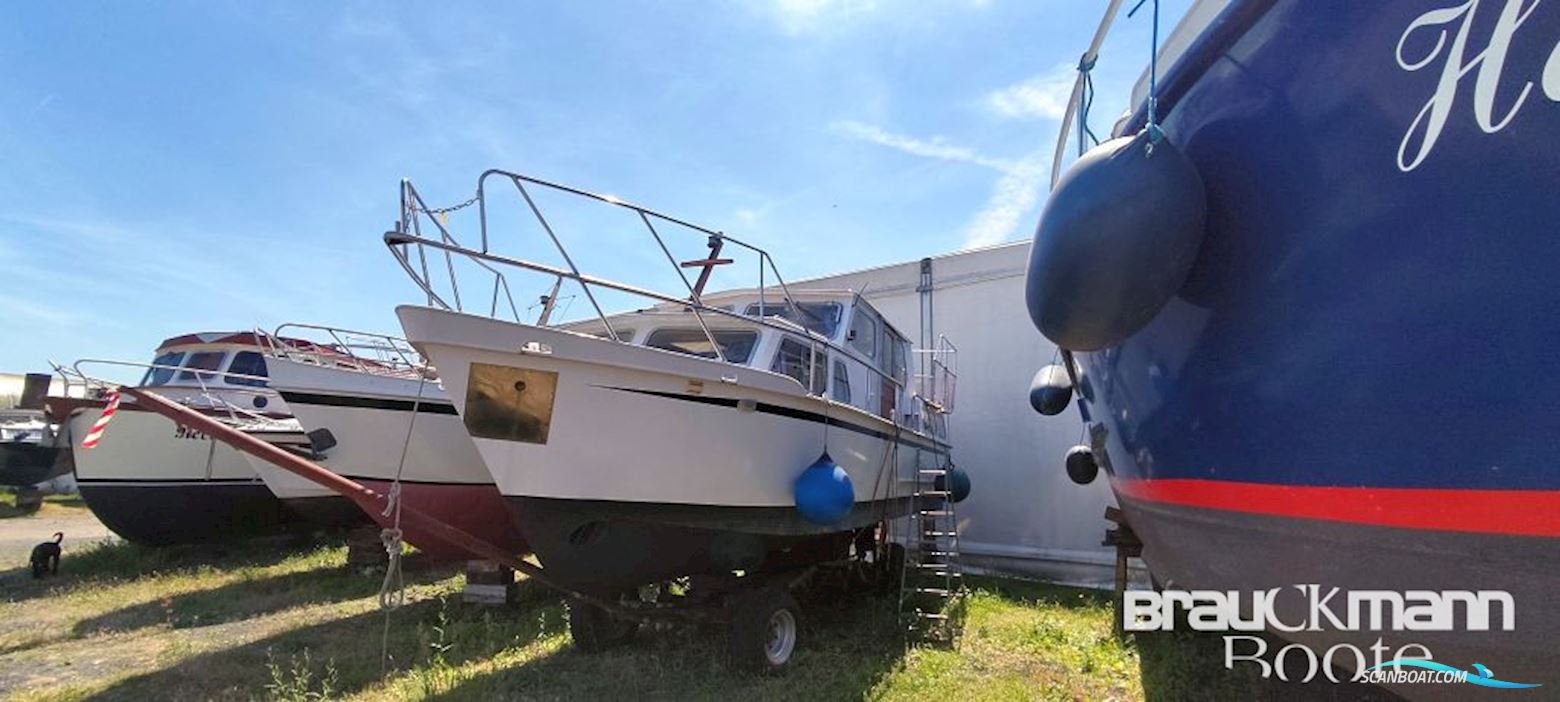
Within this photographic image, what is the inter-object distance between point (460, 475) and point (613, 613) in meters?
2.52

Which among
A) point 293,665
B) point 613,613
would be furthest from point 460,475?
point 613,613

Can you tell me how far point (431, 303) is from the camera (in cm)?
413

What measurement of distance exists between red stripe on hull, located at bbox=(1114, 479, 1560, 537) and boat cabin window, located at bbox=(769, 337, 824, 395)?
3.30 metres

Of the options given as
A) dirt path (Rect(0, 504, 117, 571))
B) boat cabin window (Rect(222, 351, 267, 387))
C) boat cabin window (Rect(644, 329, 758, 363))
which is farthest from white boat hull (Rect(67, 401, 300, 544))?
boat cabin window (Rect(644, 329, 758, 363))

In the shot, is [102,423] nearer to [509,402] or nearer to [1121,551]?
[509,402]

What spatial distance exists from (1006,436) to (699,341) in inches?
219

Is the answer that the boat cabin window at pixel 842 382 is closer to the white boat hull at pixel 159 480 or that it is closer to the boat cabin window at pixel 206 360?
the white boat hull at pixel 159 480

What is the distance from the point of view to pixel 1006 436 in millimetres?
10141

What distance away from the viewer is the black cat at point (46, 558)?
356 inches

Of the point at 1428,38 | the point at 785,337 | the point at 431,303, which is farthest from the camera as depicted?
the point at 785,337

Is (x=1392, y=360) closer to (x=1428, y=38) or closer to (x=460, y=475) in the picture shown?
(x=1428, y=38)

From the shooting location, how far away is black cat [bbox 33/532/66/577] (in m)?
9.03

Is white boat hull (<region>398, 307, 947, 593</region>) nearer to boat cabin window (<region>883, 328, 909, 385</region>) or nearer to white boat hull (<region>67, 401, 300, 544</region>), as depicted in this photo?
boat cabin window (<region>883, 328, 909, 385</region>)

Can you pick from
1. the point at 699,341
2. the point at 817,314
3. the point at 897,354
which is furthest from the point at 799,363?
the point at 897,354
